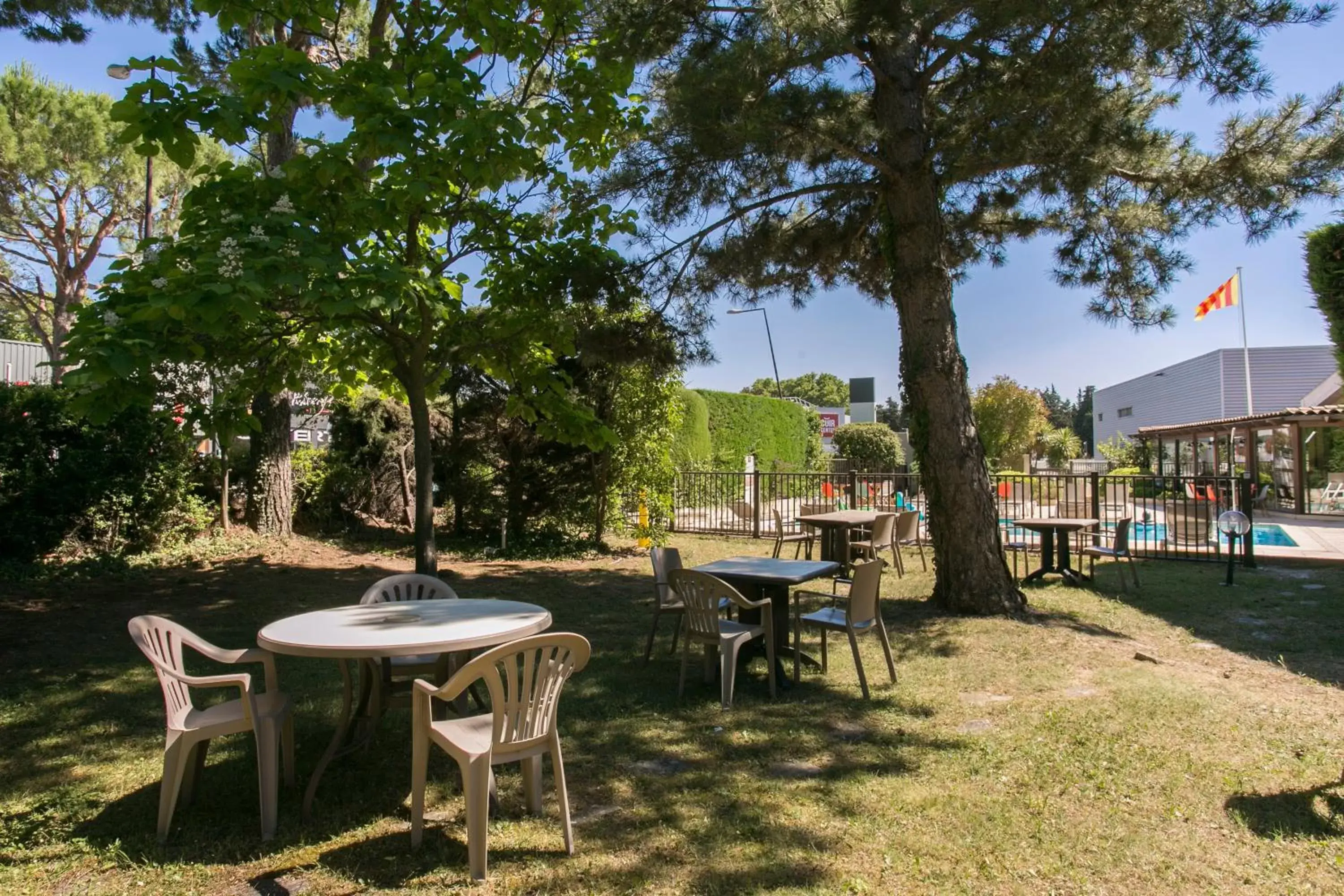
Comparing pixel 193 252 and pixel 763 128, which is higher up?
pixel 763 128

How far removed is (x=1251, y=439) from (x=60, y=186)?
91.3 ft

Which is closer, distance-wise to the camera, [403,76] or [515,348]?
[403,76]

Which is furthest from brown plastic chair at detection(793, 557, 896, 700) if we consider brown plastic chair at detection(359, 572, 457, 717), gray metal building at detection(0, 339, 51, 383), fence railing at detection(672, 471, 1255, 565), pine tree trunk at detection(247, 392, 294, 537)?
gray metal building at detection(0, 339, 51, 383)

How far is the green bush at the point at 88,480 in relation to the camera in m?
7.62

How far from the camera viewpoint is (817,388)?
87625 mm

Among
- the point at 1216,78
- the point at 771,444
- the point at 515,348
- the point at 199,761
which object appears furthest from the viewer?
the point at 771,444

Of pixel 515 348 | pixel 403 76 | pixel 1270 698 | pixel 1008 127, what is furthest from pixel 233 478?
pixel 1270 698

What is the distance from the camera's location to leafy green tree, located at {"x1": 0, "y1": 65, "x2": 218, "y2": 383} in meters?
14.9

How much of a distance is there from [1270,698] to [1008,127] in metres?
4.30

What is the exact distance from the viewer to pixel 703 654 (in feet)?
16.4

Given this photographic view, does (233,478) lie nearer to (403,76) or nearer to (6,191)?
(403,76)

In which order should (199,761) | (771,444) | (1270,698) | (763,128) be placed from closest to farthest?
(199,761)
(1270,698)
(763,128)
(771,444)

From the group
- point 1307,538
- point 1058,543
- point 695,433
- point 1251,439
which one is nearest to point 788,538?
point 1058,543

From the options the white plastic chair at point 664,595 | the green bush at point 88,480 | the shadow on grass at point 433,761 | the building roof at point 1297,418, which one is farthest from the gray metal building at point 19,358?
the building roof at point 1297,418
